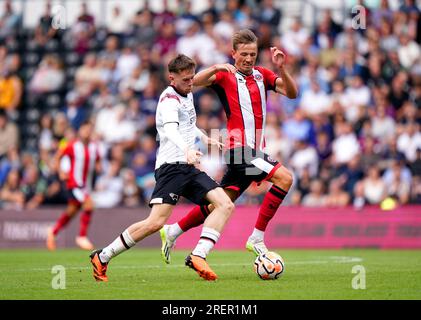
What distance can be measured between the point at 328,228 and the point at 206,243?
897cm

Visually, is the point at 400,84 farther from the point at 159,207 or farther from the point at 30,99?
the point at 159,207

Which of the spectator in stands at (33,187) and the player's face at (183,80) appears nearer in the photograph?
the player's face at (183,80)

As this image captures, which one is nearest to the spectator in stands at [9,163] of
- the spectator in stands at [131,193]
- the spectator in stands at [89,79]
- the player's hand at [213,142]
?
the spectator in stands at [89,79]

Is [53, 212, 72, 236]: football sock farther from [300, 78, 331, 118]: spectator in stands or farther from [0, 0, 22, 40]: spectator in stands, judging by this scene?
[0, 0, 22, 40]: spectator in stands

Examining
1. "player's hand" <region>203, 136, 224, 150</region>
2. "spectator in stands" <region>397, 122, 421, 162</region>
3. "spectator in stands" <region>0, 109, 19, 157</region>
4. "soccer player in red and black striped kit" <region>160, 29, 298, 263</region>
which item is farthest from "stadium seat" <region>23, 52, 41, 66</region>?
"player's hand" <region>203, 136, 224, 150</region>

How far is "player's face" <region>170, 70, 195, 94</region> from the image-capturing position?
1014 cm

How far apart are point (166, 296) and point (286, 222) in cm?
1042

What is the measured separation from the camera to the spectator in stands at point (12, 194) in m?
21.2

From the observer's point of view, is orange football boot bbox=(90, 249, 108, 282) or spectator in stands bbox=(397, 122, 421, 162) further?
spectator in stands bbox=(397, 122, 421, 162)

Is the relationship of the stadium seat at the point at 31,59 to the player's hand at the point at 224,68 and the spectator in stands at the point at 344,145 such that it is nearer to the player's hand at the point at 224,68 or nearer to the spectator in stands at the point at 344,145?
the spectator in stands at the point at 344,145

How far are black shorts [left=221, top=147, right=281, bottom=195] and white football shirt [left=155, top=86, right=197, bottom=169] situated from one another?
0.87 meters

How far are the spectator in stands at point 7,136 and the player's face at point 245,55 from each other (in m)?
12.5

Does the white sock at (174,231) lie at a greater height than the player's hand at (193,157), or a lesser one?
lesser
